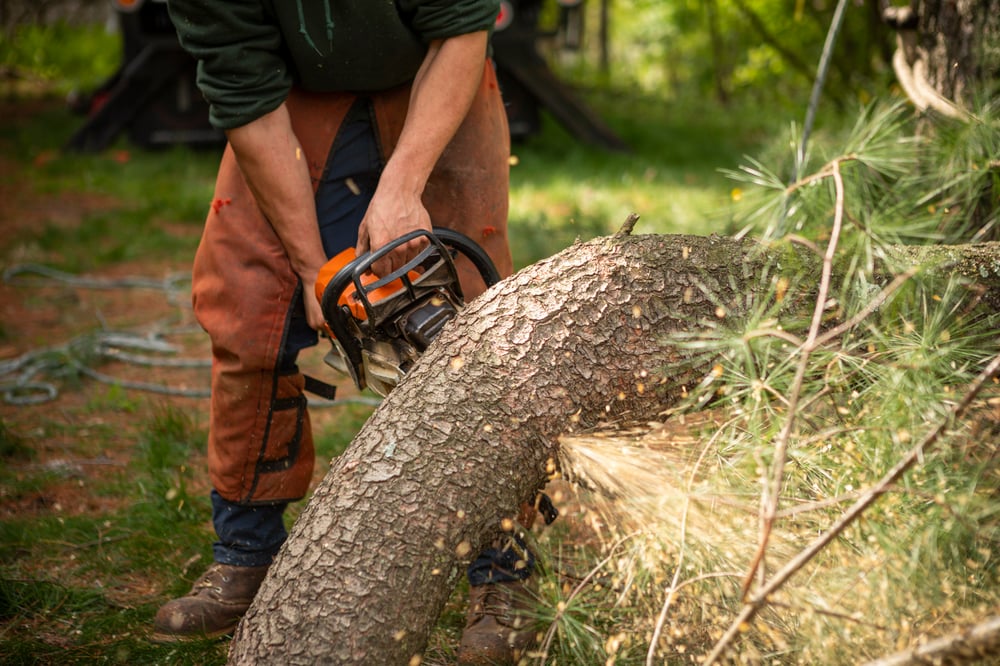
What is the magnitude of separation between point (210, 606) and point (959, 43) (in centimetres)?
254

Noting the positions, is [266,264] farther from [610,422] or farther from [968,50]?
[968,50]

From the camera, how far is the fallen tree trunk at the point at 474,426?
157cm

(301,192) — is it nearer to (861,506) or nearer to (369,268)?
(369,268)

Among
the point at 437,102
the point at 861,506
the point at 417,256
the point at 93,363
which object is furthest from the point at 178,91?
the point at 861,506

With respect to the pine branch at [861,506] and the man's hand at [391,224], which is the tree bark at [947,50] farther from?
the man's hand at [391,224]

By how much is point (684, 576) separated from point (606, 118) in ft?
24.8

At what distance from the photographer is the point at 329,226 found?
2160 millimetres

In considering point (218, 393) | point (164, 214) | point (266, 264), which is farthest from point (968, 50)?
point (164, 214)

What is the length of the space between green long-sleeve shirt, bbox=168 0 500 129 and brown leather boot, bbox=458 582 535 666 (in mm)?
1172

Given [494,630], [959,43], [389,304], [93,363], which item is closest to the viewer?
[389,304]

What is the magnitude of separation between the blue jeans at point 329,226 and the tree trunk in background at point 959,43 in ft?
5.64

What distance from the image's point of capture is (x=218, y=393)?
210 centimetres

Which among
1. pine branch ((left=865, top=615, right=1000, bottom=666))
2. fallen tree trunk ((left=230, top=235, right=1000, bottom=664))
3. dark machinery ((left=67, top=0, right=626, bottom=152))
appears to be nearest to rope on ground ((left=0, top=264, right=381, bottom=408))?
fallen tree trunk ((left=230, top=235, right=1000, bottom=664))

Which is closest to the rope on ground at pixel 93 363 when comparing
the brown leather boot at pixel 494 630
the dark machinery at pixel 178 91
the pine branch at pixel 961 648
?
the brown leather boot at pixel 494 630
